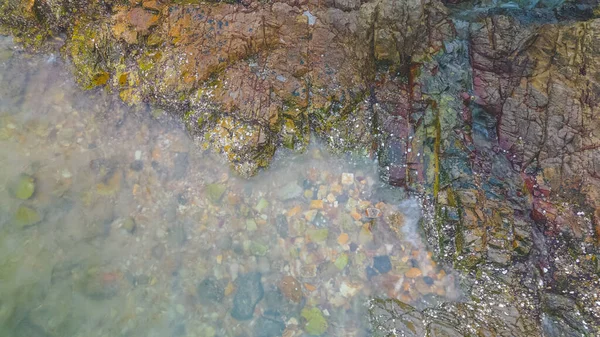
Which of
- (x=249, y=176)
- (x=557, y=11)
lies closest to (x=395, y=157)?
(x=249, y=176)

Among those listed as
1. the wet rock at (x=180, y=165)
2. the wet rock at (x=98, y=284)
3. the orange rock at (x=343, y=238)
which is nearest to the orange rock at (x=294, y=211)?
the orange rock at (x=343, y=238)

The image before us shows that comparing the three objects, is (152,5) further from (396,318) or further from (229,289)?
(396,318)

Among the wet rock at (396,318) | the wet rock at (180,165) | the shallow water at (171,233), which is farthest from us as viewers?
the wet rock at (180,165)

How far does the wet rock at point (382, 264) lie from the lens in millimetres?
4945

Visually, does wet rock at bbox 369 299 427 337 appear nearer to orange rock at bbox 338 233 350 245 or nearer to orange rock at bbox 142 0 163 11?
orange rock at bbox 338 233 350 245

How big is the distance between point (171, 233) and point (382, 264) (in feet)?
9.52

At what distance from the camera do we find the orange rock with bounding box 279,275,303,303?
481cm

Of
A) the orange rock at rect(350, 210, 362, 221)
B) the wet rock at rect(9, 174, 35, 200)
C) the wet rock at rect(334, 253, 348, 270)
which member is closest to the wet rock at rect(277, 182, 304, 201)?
the orange rock at rect(350, 210, 362, 221)

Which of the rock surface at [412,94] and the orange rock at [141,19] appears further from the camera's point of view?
the orange rock at [141,19]

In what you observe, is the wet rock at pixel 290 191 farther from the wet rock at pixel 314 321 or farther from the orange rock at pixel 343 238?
the wet rock at pixel 314 321

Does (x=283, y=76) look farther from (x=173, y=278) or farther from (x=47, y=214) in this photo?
(x=47, y=214)

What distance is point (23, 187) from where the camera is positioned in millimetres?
5211

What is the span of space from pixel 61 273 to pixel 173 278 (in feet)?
4.73

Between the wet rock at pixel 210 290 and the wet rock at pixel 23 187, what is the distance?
2.77 metres
